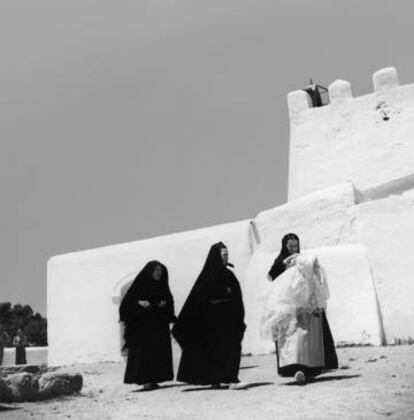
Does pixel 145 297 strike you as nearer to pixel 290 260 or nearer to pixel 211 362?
pixel 211 362

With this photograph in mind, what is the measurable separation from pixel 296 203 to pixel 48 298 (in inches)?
247

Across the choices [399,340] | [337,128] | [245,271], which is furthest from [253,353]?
[337,128]

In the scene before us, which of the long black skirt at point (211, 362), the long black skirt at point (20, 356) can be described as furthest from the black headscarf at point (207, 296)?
the long black skirt at point (20, 356)

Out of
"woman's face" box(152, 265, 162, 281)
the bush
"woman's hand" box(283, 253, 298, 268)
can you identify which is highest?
the bush

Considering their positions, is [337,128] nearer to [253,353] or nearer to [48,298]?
[253,353]

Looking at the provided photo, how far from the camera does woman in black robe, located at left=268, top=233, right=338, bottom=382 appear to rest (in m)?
6.59

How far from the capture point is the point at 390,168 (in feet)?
48.8

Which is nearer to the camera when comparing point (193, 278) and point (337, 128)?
point (193, 278)

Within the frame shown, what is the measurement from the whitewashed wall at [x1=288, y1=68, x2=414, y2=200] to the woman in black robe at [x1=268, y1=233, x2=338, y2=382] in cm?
832

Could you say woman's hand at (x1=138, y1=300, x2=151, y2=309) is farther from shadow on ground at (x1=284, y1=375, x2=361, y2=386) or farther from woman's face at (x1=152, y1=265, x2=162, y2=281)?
shadow on ground at (x1=284, y1=375, x2=361, y2=386)

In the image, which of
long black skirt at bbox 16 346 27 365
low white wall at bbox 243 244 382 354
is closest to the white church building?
low white wall at bbox 243 244 382 354

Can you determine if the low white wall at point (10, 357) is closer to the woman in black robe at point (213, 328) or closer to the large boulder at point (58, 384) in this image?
the large boulder at point (58, 384)

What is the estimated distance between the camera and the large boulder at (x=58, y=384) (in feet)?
21.5

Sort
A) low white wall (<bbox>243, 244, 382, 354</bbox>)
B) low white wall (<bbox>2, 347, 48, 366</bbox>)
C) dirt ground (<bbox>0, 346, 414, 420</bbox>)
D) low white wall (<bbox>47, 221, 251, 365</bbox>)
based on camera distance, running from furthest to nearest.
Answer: low white wall (<bbox>2, 347, 48, 366</bbox>) → low white wall (<bbox>47, 221, 251, 365</bbox>) → low white wall (<bbox>243, 244, 382, 354</bbox>) → dirt ground (<bbox>0, 346, 414, 420</bbox>)
